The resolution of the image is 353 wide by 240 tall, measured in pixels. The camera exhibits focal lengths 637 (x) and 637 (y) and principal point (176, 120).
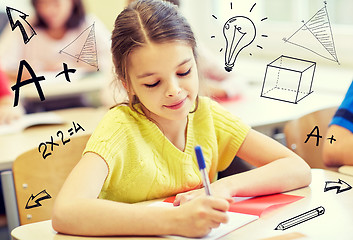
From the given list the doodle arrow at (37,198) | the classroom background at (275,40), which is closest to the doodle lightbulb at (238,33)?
the classroom background at (275,40)

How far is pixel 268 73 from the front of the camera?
42.4 inches

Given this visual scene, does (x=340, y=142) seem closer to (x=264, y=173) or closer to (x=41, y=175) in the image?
(x=264, y=173)

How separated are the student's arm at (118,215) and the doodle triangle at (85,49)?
0.19m

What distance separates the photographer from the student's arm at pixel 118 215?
34.4 inches

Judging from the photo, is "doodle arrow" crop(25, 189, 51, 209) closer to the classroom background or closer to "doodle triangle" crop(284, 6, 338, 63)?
the classroom background

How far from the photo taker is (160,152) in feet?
3.65

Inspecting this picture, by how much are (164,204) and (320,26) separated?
395 millimetres

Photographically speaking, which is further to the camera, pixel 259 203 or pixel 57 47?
pixel 57 47

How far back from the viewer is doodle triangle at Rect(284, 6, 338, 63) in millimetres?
1062

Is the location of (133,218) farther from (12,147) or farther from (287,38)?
(12,147)

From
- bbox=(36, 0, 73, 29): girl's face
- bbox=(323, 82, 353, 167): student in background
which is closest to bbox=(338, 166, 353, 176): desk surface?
bbox=(323, 82, 353, 167): student in background

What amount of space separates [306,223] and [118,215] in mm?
282

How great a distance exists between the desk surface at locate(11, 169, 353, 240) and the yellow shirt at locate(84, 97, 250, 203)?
0.45 ft

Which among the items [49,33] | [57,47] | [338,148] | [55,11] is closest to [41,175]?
[338,148]
